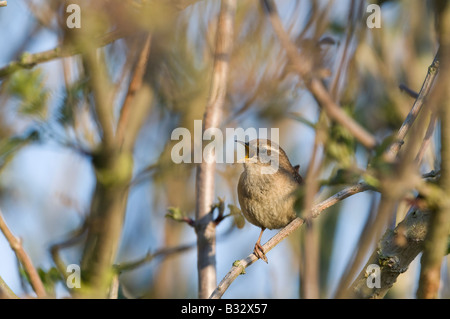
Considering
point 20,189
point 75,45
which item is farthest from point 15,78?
point 20,189

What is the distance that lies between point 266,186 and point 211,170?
26.3 inches

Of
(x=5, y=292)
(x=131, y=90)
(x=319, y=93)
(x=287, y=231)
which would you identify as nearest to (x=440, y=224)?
(x=319, y=93)

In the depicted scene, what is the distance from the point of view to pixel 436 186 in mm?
1776

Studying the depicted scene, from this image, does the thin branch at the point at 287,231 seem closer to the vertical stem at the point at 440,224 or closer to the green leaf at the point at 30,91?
the vertical stem at the point at 440,224

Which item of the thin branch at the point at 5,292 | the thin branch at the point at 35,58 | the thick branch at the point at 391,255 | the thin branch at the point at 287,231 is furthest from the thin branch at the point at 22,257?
the thick branch at the point at 391,255

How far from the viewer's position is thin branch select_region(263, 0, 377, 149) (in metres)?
1.66

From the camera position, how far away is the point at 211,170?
400 cm

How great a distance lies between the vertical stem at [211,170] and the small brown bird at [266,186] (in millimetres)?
509

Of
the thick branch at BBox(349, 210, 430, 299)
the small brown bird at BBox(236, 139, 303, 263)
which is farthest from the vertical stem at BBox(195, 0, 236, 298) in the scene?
the thick branch at BBox(349, 210, 430, 299)

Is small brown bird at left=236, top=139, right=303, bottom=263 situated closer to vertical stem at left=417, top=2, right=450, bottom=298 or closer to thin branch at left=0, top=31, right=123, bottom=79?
thin branch at left=0, top=31, right=123, bottom=79

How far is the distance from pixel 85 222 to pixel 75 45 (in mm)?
1277

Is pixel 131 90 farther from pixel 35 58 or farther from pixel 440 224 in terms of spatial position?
pixel 440 224
